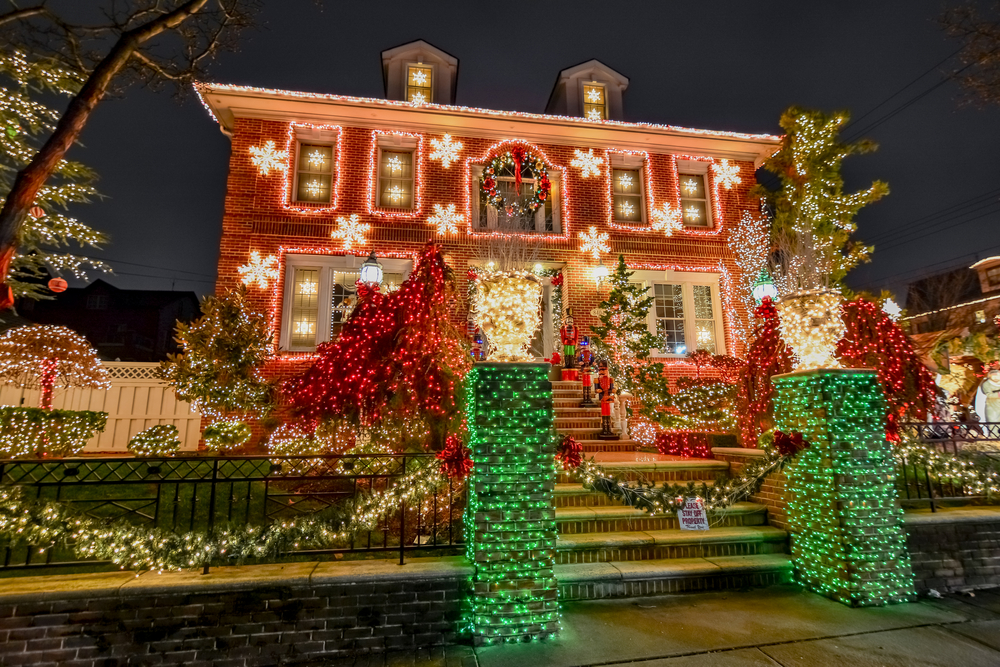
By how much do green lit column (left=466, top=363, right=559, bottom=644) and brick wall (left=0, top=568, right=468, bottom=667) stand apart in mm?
360

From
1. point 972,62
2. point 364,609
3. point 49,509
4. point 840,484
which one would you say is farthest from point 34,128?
point 972,62

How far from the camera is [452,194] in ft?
37.8

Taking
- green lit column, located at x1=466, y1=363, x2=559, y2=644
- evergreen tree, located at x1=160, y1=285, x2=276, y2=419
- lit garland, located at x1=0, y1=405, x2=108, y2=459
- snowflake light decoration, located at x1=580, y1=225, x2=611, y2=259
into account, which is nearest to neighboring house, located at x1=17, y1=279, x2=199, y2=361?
lit garland, located at x1=0, y1=405, x2=108, y2=459

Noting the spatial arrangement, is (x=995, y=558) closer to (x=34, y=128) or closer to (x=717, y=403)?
(x=717, y=403)

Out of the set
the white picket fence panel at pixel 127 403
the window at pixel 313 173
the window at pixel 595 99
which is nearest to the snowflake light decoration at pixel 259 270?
the window at pixel 313 173

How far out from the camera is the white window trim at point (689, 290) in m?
12.1

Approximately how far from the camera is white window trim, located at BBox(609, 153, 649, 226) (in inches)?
488

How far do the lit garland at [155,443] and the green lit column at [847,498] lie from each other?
376 inches

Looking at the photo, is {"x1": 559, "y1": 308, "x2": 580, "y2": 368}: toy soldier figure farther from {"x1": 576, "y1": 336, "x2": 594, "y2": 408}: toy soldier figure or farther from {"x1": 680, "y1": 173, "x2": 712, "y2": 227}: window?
{"x1": 680, "y1": 173, "x2": 712, "y2": 227}: window

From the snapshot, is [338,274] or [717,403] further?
[338,274]

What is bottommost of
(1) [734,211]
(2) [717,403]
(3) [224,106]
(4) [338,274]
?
(2) [717,403]

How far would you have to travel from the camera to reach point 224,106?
35.0ft

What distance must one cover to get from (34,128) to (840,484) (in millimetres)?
14428

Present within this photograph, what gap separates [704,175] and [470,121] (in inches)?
267
